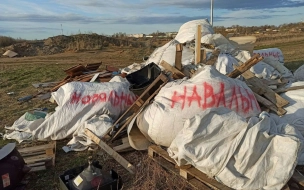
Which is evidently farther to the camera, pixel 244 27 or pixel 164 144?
pixel 244 27

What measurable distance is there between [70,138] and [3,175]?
1.61 meters

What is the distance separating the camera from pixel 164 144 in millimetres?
3641

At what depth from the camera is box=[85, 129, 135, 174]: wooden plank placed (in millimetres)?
3476

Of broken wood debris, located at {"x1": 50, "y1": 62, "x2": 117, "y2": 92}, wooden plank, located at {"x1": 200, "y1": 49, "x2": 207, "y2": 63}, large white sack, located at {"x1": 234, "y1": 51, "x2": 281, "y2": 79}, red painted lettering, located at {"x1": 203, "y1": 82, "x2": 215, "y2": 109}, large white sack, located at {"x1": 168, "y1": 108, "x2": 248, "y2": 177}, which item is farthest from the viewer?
broken wood debris, located at {"x1": 50, "y1": 62, "x2": 117, "y2": 92}

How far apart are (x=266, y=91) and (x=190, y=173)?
6.57 ft

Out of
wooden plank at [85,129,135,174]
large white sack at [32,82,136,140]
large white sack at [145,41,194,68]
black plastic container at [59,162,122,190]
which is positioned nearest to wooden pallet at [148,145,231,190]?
wooden plank at [85,129,135,174]

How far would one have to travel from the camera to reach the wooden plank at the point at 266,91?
13.4 ft

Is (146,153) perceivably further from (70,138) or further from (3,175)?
(3,175)

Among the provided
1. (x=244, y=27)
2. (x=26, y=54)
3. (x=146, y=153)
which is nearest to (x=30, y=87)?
(x=146, y=153)

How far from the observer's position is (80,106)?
4.50 meters

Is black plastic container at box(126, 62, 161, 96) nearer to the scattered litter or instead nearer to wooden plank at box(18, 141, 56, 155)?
wooden plank at box(18, 141, 56, 155)

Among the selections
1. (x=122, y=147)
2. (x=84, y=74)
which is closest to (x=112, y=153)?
(x=122, y=147)

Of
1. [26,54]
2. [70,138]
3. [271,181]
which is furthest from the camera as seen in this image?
[26,54]

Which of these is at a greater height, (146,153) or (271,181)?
(271,181)
